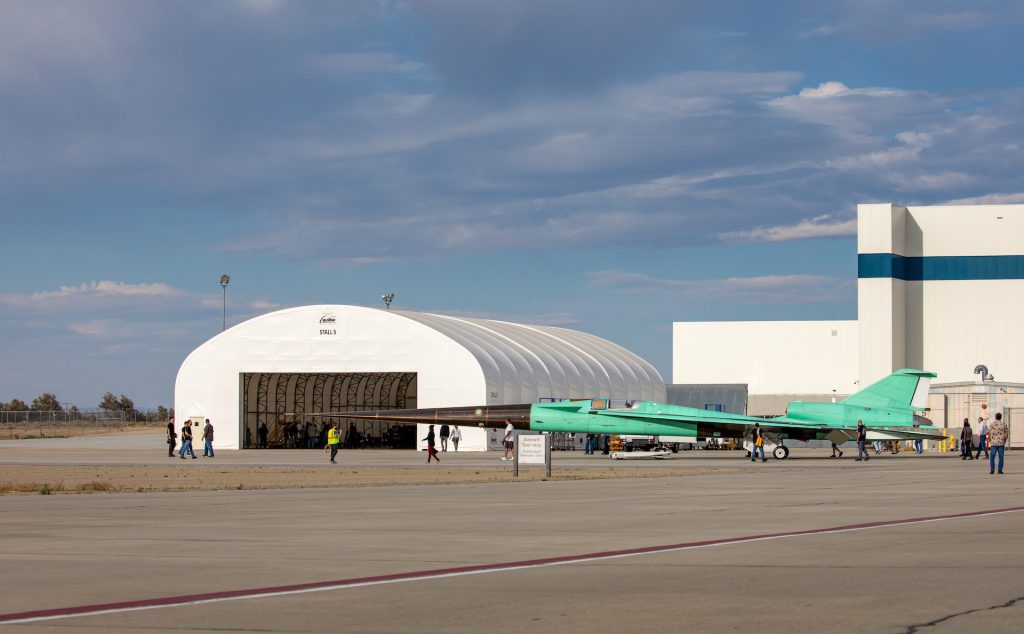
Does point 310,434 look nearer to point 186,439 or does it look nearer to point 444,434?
point 444,434

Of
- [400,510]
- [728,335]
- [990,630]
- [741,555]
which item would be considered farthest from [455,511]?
[728,335]

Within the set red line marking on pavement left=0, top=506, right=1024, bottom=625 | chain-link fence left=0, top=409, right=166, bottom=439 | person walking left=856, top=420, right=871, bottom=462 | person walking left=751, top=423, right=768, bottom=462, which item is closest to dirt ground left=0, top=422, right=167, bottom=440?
chain-link fence left=0, top=409, right=166, bottom=439

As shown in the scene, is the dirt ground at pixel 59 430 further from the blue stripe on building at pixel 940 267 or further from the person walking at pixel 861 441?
the person walking at pixel 861 441

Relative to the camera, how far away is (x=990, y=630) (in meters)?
8.02

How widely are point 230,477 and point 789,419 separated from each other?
2898 centimetres

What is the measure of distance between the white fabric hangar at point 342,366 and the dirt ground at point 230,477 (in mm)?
20349

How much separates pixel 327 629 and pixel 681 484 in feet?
67.8

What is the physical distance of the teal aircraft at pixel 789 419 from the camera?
53312mm

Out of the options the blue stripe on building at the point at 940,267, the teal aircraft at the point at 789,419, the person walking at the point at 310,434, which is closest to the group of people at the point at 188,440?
the teal aircraft at the point at 789,419

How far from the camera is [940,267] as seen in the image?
239 feet

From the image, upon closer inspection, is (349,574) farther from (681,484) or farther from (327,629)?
(681,484)

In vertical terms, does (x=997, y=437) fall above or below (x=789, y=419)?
above

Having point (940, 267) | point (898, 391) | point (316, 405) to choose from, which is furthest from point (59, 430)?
point (898, 391)

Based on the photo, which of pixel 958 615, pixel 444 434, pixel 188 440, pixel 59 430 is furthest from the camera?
pixel 59 430
